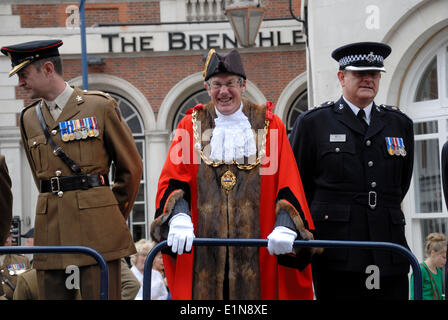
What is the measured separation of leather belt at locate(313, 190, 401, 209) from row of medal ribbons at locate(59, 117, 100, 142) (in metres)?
1.47

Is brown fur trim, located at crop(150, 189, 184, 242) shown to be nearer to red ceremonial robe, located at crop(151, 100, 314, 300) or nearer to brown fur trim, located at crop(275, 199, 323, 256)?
red ceremonial robe, located at crop(151, 100, 314, 300)

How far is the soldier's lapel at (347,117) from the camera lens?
5340 millimetres

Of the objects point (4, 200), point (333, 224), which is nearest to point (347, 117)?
point (333, 224)

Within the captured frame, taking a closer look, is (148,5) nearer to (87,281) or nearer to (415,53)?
(415,53)

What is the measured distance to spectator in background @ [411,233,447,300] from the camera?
25.7 ft

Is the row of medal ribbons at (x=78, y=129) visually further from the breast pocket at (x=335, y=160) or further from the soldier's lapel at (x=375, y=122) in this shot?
the soldier's lapel at (x=375, y=122)

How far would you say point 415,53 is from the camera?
9.16 m

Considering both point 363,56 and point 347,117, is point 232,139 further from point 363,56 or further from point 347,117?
point 363,56

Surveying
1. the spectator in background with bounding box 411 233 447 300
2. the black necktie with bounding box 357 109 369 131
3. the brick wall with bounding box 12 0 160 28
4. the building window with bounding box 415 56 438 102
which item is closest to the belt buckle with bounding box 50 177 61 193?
the black necktie with bounding box 357 109 369 131

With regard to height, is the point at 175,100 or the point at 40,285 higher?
the point at 175,100

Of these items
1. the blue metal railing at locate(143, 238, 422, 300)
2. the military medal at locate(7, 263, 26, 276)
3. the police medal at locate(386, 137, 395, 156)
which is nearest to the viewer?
the blue metal railing at locate(143, 238, 422, 300)
